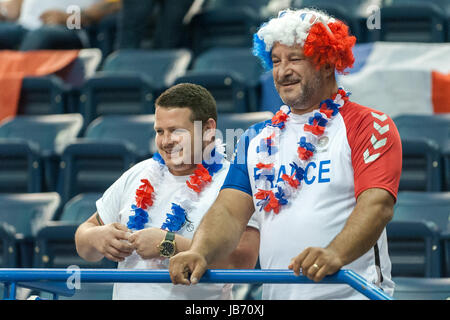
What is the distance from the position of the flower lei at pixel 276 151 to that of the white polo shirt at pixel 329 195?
0.02 meters

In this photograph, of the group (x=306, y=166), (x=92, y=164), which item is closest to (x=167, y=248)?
(x=306, y=166)

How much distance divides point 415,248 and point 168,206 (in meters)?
1.31

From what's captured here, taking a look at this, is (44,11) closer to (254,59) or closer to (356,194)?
(254,59)

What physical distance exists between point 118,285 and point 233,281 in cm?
59

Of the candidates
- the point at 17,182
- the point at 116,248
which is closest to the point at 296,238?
the point at 116,248

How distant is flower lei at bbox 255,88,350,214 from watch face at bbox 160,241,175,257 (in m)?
0.28

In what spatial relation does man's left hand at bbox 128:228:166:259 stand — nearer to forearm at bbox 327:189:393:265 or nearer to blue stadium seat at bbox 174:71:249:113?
forearm at bbox 327:189:393:265

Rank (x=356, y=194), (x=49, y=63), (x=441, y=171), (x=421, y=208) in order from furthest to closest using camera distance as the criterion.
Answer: (x=49, y=63), (x=441, y=171), (x=421, y=208), (x=356, y=194)

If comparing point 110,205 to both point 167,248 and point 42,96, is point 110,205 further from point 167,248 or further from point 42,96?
point 42,96

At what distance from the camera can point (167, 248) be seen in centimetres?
226

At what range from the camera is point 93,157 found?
13.5 ft

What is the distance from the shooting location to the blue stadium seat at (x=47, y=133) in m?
4.38

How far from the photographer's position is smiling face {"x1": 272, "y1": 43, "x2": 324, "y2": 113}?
221cm

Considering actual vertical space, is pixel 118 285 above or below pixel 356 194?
below
